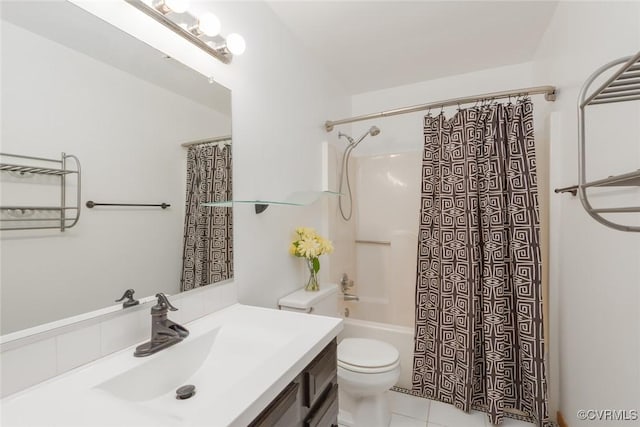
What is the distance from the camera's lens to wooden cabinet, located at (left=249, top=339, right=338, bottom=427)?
0.73m

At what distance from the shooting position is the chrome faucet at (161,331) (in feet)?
2.91

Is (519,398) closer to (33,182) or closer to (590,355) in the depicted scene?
(590,355)

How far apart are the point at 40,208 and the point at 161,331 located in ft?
1.52

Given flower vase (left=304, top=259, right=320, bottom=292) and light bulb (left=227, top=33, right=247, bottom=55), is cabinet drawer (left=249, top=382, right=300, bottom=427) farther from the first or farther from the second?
light bulb (left=227, top=33, right=247, bottom=55)

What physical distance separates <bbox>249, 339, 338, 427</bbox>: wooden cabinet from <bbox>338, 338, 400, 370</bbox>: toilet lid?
53 centimetres

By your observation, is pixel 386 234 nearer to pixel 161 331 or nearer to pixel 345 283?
pixel 345 283

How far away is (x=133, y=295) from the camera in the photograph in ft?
3.10

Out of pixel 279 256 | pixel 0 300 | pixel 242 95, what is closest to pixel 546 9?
pixel 242 95

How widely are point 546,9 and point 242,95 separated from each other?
1814mm

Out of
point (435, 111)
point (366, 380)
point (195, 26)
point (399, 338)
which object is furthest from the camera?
point (435, 111)

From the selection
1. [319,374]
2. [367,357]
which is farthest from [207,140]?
[367,357]

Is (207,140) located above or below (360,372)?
above

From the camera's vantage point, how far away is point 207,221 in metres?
1.24

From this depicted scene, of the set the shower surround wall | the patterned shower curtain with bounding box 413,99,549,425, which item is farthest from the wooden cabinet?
the shower surround wall
